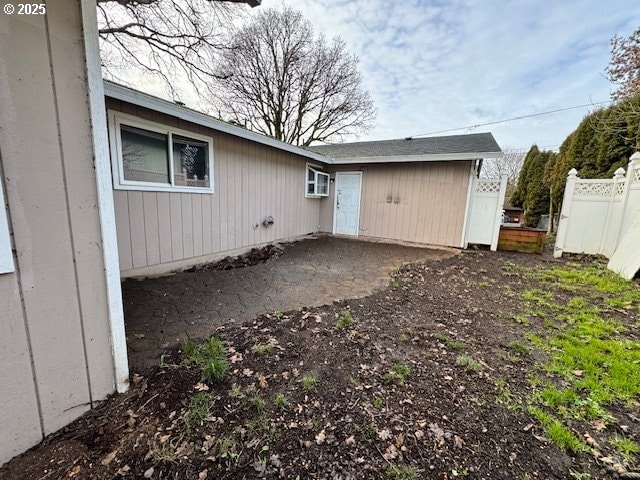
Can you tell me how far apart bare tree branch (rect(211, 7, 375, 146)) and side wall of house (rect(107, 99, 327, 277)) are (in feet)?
22.8

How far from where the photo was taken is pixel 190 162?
4.41 m

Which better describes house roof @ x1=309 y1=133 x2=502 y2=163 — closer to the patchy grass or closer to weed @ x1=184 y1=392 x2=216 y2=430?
the patchy grass

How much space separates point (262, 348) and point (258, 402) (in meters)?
0.59

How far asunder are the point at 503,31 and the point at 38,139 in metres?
8.87

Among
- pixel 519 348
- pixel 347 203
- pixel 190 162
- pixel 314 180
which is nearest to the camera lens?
pixel 519 348

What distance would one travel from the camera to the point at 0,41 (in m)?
1.06

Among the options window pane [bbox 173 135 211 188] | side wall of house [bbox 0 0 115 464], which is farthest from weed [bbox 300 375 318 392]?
window pane [bbox 173 135 211 188]

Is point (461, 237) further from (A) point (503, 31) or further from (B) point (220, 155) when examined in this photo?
(B) point (220, 155)

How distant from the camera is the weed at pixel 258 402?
1593 millimetres

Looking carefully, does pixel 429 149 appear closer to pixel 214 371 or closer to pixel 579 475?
pixel 579 475

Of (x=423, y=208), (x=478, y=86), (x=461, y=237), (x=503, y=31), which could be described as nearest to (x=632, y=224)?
(x=461, y=237)

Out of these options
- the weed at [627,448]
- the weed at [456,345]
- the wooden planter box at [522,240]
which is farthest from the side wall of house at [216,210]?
the wooden planter box at [522,240]

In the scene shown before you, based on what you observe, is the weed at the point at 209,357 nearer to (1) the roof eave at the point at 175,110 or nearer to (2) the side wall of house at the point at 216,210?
(2) the side wall of house at the point at 216,210

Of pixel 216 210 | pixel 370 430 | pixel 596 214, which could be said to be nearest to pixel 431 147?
pixel 596 214
